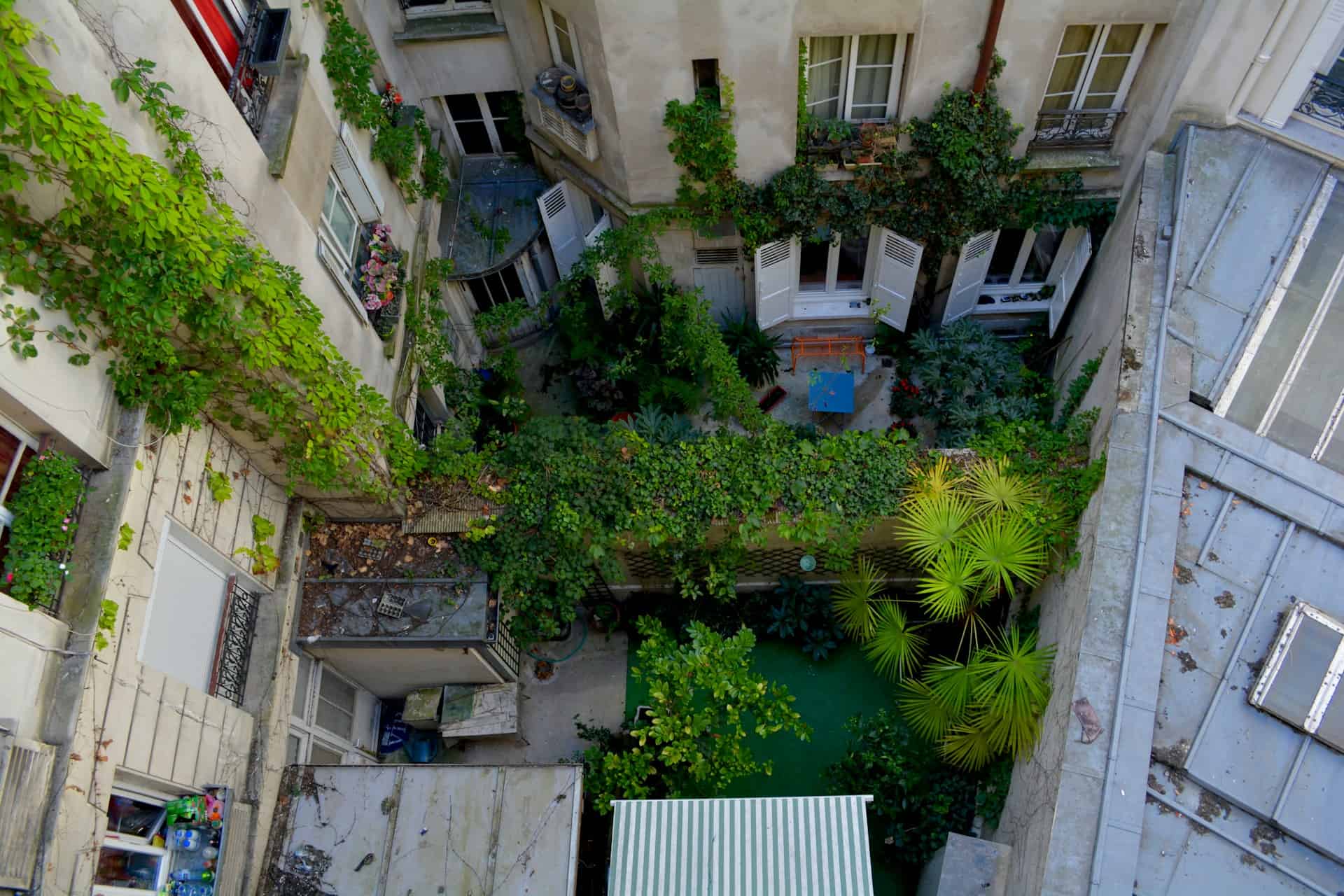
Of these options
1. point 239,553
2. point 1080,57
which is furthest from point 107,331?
point 1080,57

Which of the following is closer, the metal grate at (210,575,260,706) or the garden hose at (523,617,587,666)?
the metal grate at (210,575,260,706)

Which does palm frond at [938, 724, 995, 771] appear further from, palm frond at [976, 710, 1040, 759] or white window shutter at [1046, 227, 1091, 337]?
white window shutter at [1046, 227, 1091, 337]

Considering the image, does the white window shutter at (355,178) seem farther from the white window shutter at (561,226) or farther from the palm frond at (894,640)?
the palm frond at (894,640)

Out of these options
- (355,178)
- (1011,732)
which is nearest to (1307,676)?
(1011,732)

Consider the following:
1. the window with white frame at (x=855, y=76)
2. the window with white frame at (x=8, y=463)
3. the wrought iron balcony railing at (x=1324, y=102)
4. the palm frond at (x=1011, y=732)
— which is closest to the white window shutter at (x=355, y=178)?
the window with white frame at (x=8, y=463)

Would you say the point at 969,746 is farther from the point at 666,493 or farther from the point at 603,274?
the point at 603,274

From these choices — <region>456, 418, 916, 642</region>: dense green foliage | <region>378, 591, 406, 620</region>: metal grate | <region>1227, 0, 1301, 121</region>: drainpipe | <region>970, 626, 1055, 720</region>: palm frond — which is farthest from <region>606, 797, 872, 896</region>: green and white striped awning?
<region>1227, 0, 1301, 121</region>: drainpipe

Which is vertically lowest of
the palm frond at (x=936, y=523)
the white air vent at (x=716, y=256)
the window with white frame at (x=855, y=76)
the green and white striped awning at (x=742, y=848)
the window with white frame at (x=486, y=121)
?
the green and white striped awning at (x=742, y=848)
